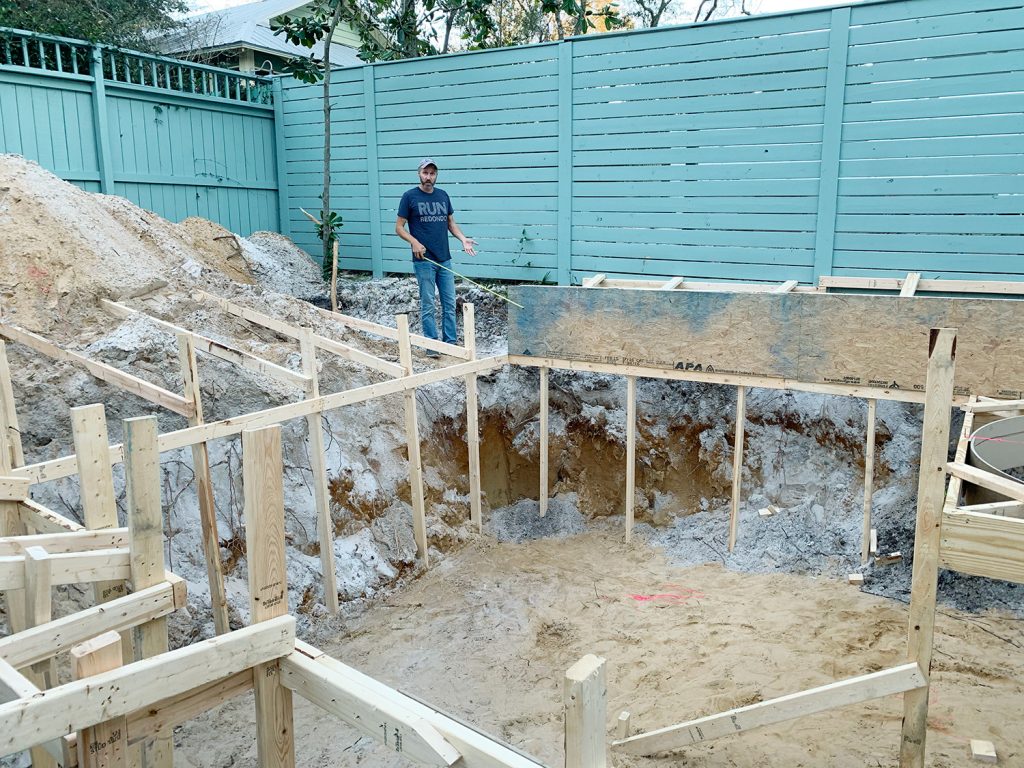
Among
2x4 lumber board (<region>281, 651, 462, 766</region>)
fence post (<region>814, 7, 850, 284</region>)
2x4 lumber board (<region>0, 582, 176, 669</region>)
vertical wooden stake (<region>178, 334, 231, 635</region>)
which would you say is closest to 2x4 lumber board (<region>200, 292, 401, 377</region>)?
vertical wooden stake (<region>178, 334, 231, 635</region>)

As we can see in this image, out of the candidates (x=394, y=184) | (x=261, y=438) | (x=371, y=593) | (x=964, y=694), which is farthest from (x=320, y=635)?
(x=394, y=184)

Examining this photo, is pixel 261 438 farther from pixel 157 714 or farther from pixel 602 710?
pixel 602 710

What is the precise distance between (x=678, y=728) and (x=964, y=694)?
6.67ft

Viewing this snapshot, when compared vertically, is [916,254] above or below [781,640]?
above

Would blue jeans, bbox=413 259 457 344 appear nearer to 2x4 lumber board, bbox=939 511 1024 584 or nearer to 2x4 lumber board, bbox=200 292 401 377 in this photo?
2x4 lumber board, bbox=200 292 401 377

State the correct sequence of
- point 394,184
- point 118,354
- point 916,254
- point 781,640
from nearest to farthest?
point 781,640, point 118,354, point 916,254, point 394,184

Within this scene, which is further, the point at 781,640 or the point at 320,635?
the point at 320,635

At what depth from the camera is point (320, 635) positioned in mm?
6270

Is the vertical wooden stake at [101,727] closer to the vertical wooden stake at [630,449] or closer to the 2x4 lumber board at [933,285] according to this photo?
the vertical wooden stake at [630,449]

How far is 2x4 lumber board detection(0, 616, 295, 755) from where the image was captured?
2139 millimetres

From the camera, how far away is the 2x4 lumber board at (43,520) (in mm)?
3641

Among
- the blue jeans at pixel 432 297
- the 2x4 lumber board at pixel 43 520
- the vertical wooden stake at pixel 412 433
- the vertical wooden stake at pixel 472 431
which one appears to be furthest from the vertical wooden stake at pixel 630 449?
the 2x4 lumber board at pixel 43 520

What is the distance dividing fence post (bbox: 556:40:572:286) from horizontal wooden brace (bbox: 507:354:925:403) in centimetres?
218

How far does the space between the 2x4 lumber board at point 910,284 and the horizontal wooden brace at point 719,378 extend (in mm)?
1358
